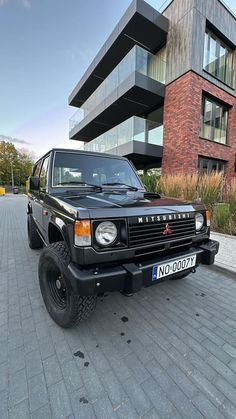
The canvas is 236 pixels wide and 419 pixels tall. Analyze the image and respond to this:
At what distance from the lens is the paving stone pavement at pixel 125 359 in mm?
1348

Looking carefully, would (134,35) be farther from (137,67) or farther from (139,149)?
(139,149)

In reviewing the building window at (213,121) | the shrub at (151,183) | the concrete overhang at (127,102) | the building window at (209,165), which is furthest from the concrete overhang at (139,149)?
the concrete overhang at (127,102)

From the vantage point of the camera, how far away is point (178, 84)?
9523mm

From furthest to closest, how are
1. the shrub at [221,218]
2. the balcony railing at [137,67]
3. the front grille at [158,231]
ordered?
the balcony railing at [137,67] → the shrub at [221,218] → the front grille at [158,231]

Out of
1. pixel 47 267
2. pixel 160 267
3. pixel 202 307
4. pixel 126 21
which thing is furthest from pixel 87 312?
pixel 126 21

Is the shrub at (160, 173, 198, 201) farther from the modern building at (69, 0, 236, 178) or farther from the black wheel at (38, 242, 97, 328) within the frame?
the black wheel at (38, 242, 97, 328)

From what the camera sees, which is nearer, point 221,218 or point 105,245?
point 105,245

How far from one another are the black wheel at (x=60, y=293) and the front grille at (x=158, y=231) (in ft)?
2.15

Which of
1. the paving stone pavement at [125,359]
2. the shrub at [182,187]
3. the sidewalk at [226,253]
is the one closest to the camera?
the paving stone pavement at [125,359]

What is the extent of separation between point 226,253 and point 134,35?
1158cm

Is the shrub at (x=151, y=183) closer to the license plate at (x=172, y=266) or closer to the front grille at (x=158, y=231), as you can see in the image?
the front grille at (x=158, y=231)

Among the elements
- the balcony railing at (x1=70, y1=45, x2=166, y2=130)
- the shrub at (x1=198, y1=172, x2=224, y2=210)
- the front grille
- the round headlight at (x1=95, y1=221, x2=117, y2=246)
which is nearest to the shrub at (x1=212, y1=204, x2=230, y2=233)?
the shrub at (x1=198, y1=172, x2=224, y2=210)

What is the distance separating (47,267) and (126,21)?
1189 centimetres

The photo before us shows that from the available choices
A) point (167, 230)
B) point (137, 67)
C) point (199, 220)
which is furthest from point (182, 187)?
point (137, 67)
